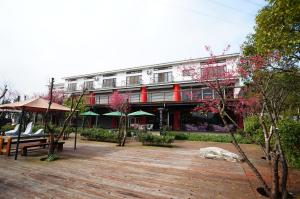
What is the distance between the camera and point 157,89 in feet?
84.0

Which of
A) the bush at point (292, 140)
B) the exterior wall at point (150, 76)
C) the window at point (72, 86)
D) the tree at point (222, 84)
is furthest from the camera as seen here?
the window at point (72, 86)

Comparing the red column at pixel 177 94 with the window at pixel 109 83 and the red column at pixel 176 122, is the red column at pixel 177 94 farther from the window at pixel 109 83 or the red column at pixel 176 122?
the window at pixel 109 83

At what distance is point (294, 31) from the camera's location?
217 inches

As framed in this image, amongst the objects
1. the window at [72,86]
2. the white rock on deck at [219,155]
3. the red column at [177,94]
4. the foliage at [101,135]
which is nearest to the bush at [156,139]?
the foliage at [101,135]

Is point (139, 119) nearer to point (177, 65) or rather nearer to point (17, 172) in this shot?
point (177, 65)

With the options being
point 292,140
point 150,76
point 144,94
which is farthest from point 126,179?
point 150,76

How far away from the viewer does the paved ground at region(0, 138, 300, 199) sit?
3.81 metres

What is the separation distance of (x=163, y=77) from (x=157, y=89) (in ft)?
9.66

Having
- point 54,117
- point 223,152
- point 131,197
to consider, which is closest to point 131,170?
point 131,197

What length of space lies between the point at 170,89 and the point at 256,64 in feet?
58.8

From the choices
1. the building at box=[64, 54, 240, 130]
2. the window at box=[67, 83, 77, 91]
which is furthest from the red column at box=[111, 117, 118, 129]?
the window at box=[67, 83, 77, 91]

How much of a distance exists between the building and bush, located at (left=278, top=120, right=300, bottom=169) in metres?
10.7

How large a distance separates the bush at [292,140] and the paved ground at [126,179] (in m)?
0.58

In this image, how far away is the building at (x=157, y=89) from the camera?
1975cm
